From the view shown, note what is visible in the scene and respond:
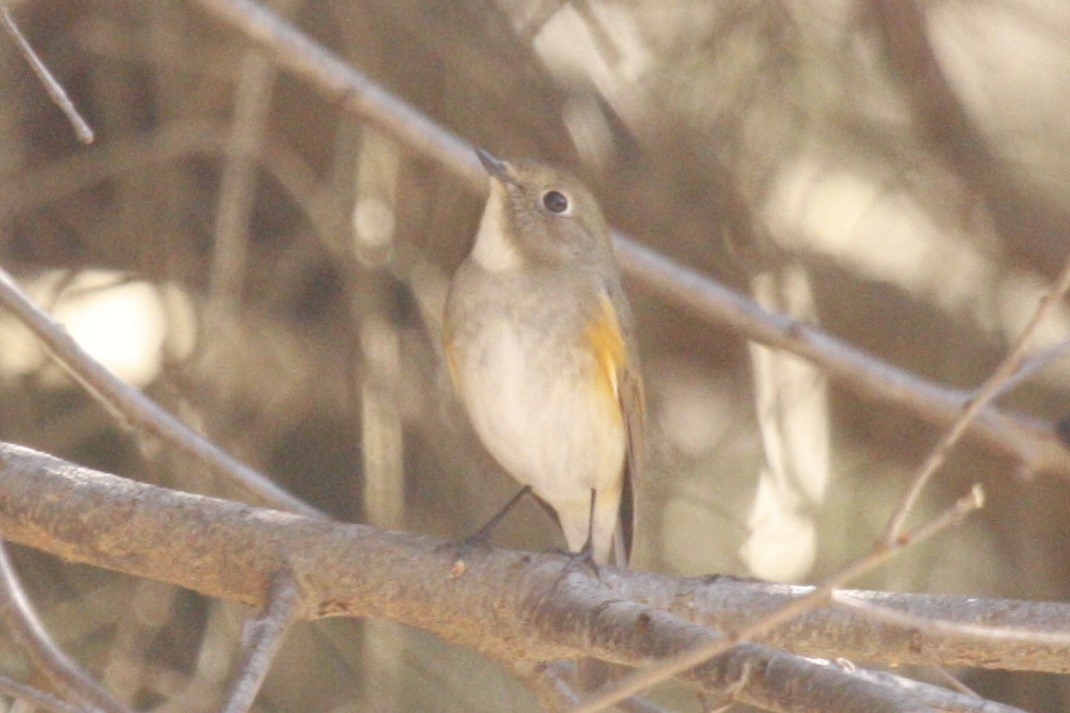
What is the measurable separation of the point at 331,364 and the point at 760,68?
178 centimetres

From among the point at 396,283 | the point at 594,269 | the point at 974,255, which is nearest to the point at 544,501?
the point at 594,269

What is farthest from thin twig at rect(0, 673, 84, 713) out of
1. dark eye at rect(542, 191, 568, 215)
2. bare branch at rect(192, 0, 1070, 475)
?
dark eye at rect(542, 191, 568, 215)

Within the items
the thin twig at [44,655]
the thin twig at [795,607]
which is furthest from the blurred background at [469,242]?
the thin twig at [795,607]

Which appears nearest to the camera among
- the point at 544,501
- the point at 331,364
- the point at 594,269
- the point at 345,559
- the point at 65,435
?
the point at 345,559

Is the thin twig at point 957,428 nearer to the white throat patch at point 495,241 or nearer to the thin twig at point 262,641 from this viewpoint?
the thin twig at point 262,641

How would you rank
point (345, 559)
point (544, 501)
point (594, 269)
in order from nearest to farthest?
point (345, 559)
point (594, 269)
point (544, 501)

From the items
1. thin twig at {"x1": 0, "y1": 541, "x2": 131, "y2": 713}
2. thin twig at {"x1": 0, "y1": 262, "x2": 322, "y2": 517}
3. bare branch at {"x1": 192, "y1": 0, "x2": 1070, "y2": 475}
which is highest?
bare branch at {"x1": 192, "y1": 0, "x2": 1070, "y2": 475}

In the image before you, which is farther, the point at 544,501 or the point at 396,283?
the point at 396,283

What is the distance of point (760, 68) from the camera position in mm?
5285

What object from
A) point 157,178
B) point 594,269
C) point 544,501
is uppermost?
point 157,178

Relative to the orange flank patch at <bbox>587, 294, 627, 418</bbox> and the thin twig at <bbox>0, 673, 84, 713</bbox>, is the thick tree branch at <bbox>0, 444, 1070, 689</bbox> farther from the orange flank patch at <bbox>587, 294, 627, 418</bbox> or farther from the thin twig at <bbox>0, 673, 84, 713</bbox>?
the orange flank patch at <bbox>587, 294, 627, 418</bbox>

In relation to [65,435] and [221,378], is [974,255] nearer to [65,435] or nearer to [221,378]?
[221,378]

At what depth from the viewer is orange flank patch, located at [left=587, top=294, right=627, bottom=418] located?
4.10 metres

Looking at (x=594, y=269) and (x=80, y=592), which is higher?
(x=594, y=269)
